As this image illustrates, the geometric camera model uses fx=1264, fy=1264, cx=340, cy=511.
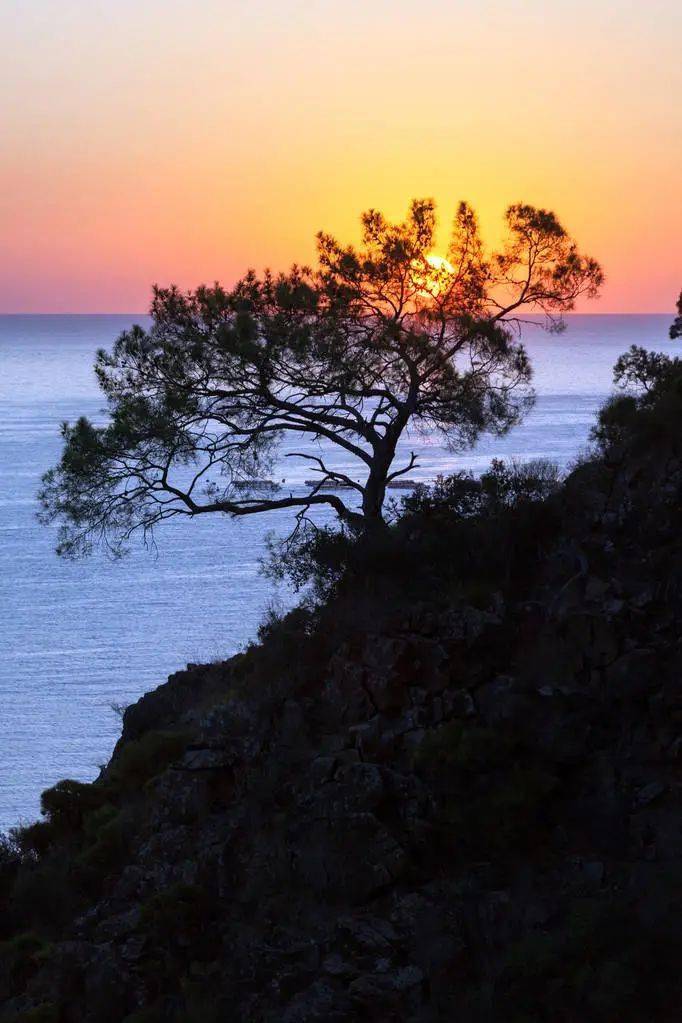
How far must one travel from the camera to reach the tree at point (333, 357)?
71.2ft

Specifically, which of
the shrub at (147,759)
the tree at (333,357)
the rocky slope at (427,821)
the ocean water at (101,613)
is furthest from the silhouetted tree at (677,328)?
the ocean water at (101,613)

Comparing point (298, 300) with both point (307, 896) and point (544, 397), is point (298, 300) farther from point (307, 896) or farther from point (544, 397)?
point (544, 397)

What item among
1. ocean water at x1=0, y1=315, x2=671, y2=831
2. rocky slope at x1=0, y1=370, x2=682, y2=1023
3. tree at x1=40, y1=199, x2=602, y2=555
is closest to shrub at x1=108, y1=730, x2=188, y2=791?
rocky slope at x1=0, y1=370, x2=682, y2=1023

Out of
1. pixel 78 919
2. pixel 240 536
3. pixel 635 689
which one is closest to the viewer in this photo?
pixel 635 689

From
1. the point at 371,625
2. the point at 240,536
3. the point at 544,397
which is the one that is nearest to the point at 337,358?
the point at 371,625

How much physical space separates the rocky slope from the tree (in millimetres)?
4119

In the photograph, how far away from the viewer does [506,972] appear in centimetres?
1212

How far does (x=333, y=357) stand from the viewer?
70.6 ft

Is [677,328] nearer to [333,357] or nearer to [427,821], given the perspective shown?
[333,357]

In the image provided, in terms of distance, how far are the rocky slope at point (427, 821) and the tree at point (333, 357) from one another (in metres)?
4.12

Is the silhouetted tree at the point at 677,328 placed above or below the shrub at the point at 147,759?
above

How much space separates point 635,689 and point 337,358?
893 cm

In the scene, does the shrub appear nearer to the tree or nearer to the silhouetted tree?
the tree

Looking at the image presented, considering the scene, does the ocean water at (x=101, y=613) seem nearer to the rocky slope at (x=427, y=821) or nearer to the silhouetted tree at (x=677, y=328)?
the silhouetted tree at (x=677, y=328)
